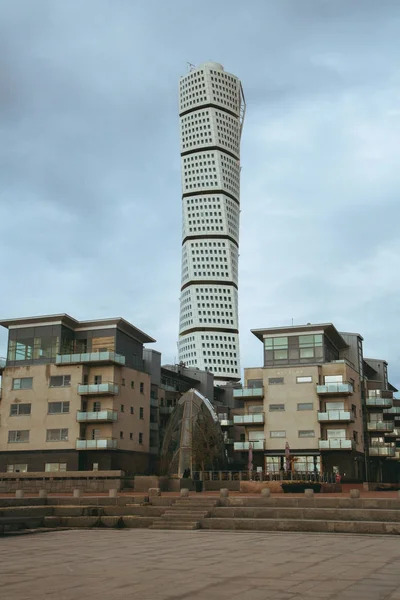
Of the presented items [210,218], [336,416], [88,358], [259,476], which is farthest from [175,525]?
[210,218]

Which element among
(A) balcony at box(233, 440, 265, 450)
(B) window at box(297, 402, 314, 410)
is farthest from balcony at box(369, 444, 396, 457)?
(A) balcony at box(233, 440, 265, 450)

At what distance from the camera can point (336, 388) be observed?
72.6 meters

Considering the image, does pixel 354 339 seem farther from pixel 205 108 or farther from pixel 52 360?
pixel 205 108

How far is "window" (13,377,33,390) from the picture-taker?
71.8 meters

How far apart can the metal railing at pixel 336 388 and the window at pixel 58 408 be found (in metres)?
26.0

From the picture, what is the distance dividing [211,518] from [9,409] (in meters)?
45.9

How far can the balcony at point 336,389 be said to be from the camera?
72.3 metres

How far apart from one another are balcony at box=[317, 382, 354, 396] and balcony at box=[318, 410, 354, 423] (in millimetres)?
1943

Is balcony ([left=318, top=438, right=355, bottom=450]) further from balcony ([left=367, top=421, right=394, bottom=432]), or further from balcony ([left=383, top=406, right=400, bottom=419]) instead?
balcony ([left=383, top=406, right=400, bottom=419])

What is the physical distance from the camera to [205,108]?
19062 centimetres

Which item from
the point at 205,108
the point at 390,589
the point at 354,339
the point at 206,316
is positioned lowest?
the point at 390,589

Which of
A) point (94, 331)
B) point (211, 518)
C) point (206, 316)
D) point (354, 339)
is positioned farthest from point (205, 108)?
point (211, 518)

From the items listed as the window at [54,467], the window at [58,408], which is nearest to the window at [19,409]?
the window at [58,408]

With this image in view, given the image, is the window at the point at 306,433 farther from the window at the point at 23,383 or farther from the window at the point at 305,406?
the window at the point at 23,383
